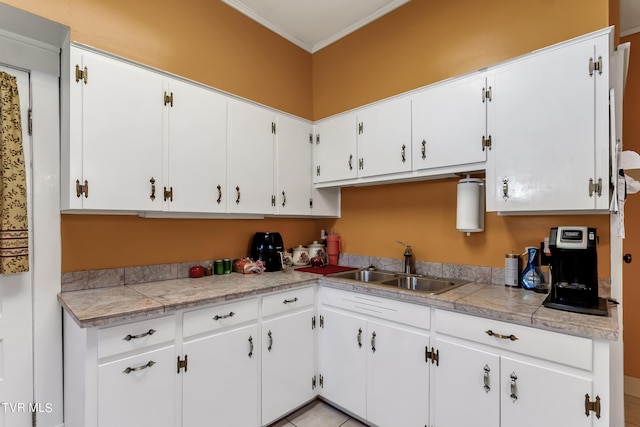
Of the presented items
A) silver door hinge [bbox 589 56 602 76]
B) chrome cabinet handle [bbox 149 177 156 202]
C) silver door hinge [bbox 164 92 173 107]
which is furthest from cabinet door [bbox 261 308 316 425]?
Result: silver door hinge [bbox 589 56 602 76]

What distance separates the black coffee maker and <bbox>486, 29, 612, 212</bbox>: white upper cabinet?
1.62 metres

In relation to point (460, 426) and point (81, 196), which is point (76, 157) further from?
point (460, 426)

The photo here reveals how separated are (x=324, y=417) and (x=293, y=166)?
1.94 metres

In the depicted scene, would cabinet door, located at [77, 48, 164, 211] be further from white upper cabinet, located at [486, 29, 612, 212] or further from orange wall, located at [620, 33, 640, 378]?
orange wall, located at [620, 33, 640, 378]

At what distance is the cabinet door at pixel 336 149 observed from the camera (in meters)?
2.58

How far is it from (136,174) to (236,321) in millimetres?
1054

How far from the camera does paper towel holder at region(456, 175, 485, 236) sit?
207cm

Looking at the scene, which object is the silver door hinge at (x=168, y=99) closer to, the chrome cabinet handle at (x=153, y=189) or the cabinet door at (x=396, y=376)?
the chrome cabinet handle at (x=153, y=189)

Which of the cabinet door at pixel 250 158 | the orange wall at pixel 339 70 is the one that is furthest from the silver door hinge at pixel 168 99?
the cabinet door at pixel 250 158

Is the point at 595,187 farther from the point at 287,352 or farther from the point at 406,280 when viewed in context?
the point at 287,352

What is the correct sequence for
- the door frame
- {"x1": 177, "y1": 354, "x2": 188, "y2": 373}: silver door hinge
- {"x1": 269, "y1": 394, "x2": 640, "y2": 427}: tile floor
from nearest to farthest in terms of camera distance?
{"x1": 177, "y1": 354, "x2": 188, "y2": 373}: silver door hinge → the door frame → {"x1": 269, "y1": 394, "x2": 640, "y2": 427}: tile floor

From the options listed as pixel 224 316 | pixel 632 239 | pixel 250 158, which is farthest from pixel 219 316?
pixel 632 239

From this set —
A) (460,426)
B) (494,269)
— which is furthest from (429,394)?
(494,269)

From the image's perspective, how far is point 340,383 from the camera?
2176 mm
